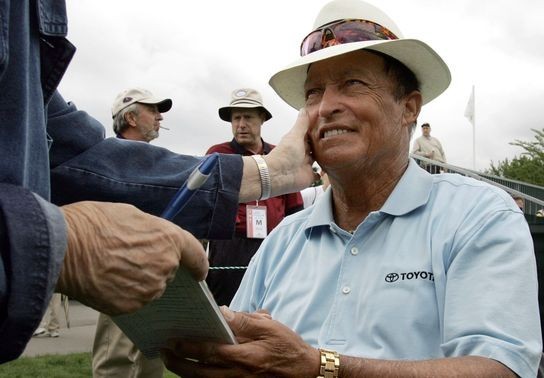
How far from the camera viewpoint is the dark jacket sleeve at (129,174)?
2.11 meters

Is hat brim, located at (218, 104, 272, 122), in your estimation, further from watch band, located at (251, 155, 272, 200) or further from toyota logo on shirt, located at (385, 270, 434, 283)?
toyota logo on shirt, located at (385, 270, 434, 283)

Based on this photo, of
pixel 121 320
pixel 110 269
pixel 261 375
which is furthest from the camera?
pixel 261 375

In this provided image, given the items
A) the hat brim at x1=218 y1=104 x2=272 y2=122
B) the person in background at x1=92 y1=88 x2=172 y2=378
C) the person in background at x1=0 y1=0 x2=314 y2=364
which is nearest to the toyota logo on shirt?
the person in background at x1=0 y1=0 x2=314 y2=364

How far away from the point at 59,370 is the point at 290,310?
436 centimetres

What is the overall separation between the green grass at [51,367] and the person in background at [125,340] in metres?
1.49

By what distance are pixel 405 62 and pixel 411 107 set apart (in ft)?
0.68

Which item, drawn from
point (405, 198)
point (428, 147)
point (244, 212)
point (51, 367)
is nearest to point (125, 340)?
point (244, 212)

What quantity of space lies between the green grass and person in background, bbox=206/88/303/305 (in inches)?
68.7

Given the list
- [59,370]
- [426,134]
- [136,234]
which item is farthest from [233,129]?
[426,134]

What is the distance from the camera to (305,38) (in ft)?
Result: 9.82

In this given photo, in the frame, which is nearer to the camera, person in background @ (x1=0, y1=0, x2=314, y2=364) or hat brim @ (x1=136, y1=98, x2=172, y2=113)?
person in background @ (x1=0, y1=0, x2=314, y2=364)

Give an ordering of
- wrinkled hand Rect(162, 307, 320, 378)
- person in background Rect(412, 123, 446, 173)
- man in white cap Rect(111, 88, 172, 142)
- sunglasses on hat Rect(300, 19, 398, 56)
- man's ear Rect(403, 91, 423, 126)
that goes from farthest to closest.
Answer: person in background Rect(412, 123, 446, 173) < man in white cap Rect(111, 88, 172, 142) < man's ear Rect(403, 91, 423, 126) < sunglasses on hat Rect(300, 19, 398, 56) < wrinkled hand Rect(162, 307, 320, 378)

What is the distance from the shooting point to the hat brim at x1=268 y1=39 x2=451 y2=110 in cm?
268

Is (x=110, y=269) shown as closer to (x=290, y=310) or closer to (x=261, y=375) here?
(x=261, y=375)
